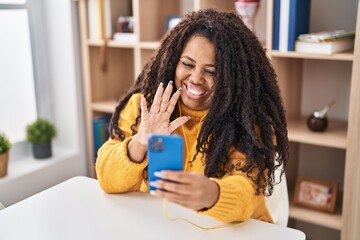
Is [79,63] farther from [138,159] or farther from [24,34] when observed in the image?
[138,159]

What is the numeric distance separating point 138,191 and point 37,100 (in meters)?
1.31

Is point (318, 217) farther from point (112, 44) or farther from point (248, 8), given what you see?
point (112, 44)

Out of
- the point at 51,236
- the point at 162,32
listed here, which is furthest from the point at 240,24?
the point at 162,32

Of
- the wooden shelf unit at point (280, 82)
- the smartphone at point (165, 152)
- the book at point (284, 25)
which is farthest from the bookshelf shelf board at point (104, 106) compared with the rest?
the smartphone at point (165, 152)

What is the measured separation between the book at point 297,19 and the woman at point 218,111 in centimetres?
56

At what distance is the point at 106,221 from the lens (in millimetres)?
1164

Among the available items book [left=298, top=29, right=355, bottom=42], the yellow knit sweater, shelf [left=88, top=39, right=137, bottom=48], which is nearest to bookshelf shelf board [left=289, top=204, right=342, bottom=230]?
the yellow knit sweater

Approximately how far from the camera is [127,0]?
2449mm

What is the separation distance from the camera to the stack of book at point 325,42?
69.2 inches

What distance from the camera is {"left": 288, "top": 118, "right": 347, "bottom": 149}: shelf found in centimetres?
183

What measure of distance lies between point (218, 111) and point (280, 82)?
80 cm

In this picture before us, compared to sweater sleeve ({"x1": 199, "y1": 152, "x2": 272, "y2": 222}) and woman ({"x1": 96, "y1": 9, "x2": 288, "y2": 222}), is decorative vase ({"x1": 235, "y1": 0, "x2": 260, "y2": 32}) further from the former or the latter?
sweater sleeve ({"x1": 199, "y1": 152, "x2": 272, "y2": 222})

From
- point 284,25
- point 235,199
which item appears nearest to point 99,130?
point 284,25

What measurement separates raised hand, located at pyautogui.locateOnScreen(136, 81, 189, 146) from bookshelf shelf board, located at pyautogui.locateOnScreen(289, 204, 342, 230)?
1009mm
